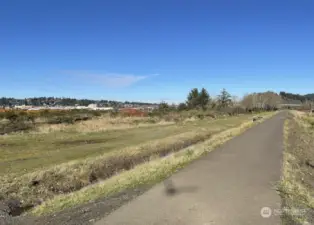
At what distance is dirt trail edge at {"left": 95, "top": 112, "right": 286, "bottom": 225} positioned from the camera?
6.20m

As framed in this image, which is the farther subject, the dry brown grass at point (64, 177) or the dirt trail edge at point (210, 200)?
the dry brown grass at point (64, 177)

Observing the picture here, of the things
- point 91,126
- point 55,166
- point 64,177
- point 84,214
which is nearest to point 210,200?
point 84,214

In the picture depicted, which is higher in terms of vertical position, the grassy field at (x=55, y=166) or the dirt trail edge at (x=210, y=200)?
the dirt trail edge at (x=210, y=200)

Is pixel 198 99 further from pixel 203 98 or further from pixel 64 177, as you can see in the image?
pixel 64 177

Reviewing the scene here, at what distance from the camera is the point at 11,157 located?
57.3 ft

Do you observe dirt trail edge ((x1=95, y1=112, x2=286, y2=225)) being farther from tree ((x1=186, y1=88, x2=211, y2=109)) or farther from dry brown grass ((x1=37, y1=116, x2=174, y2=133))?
tree ((x1=186, y1=88, x2=211, y2=109))

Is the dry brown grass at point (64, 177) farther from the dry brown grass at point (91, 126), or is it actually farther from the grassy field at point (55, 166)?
the dry brown grass at point (91, 126)

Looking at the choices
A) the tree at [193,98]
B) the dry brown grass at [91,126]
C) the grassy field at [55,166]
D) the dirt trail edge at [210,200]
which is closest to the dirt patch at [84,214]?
the dirt trail edge at [210,200]

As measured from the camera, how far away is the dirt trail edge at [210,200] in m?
6.20

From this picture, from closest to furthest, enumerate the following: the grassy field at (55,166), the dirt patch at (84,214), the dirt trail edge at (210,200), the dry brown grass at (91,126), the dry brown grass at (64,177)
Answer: the dirt trail edge at (210,200), the dirt patch at (84,214), the dry brown grass at (64,177), the grassy field at (55,166), the dry brown grass at (91,126)

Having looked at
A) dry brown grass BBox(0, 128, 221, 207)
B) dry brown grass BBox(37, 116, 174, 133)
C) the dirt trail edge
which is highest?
the dirt trail edge

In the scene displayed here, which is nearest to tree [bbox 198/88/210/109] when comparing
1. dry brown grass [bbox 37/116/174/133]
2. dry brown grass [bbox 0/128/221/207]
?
dry brown grass [bbox 37/116/174/133]

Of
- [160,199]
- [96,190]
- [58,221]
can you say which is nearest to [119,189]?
[96,190]

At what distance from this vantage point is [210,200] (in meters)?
7.41
